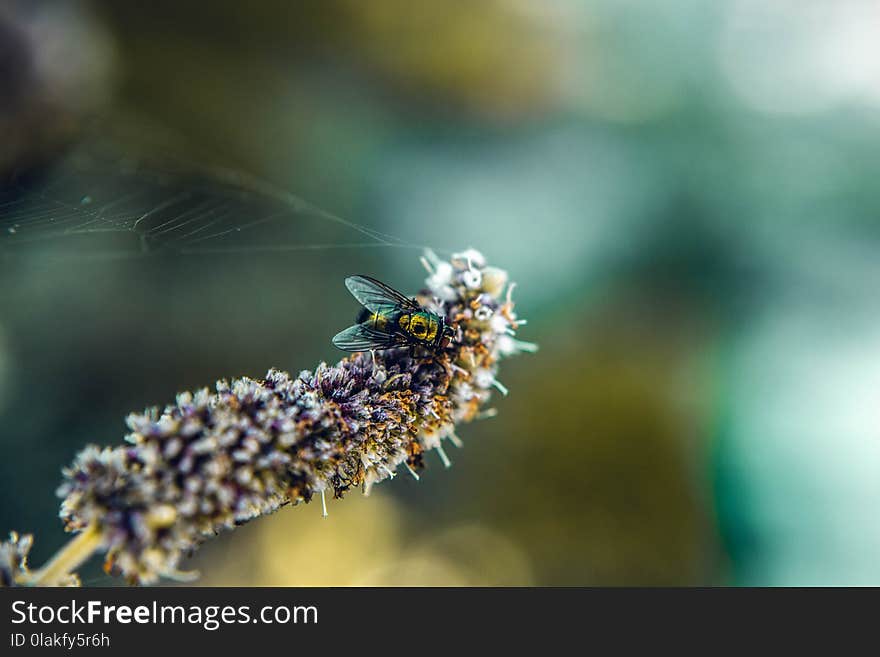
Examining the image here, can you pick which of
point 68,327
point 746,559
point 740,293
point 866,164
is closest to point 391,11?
point 68,327

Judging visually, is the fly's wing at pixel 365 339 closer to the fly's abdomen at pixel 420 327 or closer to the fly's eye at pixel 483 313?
the fly's abdomen at pixel 420 327

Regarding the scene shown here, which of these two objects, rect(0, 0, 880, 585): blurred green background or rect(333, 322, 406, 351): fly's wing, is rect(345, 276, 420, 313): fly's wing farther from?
rect(0, 0, 880, 585): blurred green background

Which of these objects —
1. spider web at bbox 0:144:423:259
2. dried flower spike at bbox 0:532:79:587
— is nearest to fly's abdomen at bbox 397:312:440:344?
spider web at bbox 0:144:423:259

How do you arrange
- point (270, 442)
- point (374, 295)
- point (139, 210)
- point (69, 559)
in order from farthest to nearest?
1. point (139, 210)
2. point (374, 295)
3. point (270, 442)
4. point (69, 559)

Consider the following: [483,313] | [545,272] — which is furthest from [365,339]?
[545,272]

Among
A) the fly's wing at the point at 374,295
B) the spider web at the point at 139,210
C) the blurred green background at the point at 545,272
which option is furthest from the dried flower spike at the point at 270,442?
the blurred green background at the point at 545,272

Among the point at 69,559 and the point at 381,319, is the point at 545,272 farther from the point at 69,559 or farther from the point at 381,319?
the point at 69,559
